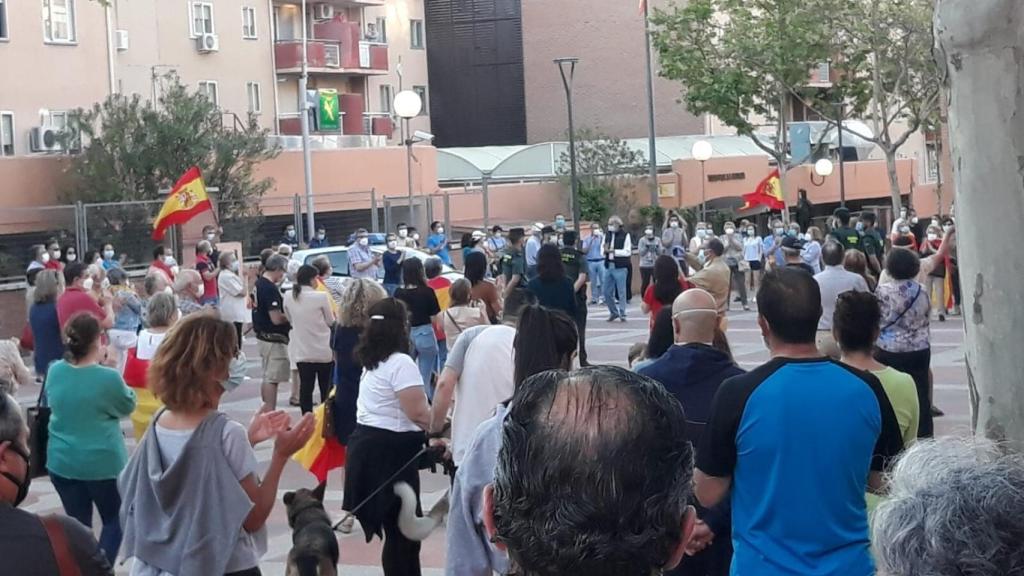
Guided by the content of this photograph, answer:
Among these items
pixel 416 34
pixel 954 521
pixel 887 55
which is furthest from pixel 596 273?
pixel 416 34

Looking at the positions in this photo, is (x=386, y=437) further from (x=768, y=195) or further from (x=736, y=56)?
(x=736, y=56)

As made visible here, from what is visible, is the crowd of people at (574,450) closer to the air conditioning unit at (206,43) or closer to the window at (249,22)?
the air conditioning unit at (206,43)

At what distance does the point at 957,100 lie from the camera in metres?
5.03

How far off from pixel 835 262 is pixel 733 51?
95.7 ft

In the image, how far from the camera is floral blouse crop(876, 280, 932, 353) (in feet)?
33.7

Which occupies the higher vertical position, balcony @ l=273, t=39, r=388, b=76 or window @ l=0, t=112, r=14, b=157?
balcony @ l=273, t=39, r=388, b=76

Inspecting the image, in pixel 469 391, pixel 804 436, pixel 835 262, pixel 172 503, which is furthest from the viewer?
pixel 835 262

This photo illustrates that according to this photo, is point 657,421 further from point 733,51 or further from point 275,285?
point 733,51

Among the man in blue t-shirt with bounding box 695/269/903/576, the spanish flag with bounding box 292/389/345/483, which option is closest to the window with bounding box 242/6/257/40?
the spanish flag with bounding box 292/389/345/483

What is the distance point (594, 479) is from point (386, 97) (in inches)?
1974

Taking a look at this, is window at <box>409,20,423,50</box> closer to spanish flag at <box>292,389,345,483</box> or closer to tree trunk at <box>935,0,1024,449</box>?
spanish flag at <box>292,389,345,483</box>

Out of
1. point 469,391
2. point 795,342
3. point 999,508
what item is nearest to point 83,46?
point 469,391

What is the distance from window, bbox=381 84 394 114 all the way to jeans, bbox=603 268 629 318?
1051 inches

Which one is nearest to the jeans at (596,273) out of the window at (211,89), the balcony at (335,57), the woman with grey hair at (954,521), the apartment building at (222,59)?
the apartment building at (222,59)
